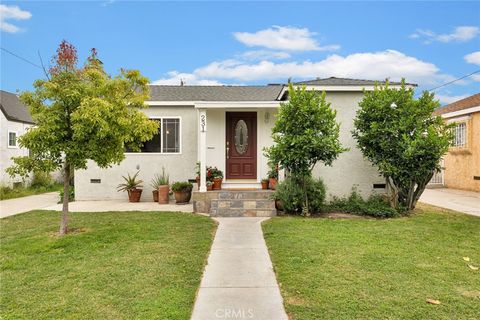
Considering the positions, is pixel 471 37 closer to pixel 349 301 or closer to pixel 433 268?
pixel 433 268

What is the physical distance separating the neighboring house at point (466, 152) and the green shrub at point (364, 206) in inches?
272

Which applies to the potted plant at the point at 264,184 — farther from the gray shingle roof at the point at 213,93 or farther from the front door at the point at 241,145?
the gray shingle roof at the point at 213,93

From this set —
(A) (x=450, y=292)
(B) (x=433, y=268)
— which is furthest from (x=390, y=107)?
(A) (x=450, y=292)

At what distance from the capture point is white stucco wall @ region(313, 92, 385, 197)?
9.40m

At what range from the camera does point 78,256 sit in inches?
193

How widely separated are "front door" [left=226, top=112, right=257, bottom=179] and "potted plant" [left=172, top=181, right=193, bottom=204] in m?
1.39

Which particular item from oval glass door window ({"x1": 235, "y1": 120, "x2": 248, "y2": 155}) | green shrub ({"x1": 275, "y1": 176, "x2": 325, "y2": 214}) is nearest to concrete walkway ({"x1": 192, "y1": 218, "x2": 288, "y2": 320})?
green shrub ({"x1": 275, "y1": 176, "x2": 325, "y2": 214})

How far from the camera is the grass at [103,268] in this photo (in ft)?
10.5

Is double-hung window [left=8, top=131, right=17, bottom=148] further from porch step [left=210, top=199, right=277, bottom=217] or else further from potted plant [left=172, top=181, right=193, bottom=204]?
porch step [left=210, top=199, right=277, bottom=217]

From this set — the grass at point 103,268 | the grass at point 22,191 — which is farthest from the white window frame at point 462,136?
the grass at point 22,191

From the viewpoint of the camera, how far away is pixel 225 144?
10.7 metres

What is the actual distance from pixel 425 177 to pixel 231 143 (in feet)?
18.9

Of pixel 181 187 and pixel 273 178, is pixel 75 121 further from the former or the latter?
pixel 273 178

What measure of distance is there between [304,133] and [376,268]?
395 centimetres
